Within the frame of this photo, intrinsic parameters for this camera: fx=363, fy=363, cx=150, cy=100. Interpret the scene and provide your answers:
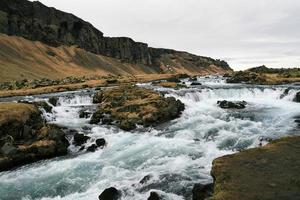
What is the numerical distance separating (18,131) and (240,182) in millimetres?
22692

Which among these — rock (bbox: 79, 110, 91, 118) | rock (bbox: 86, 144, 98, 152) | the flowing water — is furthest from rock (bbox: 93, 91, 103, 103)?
rock (bbox: 86, 144, 98, 152)

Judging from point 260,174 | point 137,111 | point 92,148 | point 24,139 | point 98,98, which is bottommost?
point 92,148

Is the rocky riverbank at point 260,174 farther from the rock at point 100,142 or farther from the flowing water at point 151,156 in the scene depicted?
the rock at point 100,142

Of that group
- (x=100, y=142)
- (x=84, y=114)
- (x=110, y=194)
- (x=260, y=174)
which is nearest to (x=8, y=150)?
(x=100, y=142)

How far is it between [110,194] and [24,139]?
50.7 feet

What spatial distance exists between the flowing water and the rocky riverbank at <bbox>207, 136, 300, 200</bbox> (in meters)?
3.70

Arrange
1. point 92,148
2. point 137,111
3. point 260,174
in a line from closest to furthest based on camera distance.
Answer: point 260,174, point 92,148, point 137,111

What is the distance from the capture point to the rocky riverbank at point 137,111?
1623 inches

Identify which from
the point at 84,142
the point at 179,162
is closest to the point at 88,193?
the point at 179,162

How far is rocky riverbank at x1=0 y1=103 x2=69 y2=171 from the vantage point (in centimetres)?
2817

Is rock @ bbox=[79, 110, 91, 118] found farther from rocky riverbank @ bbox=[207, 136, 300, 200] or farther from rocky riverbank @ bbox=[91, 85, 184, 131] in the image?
rocky riverbank @ bbox=[207, 136, 300, 200]

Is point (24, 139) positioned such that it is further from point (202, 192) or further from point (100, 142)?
point (202, 192)

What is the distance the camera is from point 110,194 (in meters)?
19.0

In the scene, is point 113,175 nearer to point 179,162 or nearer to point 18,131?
point 179,162
